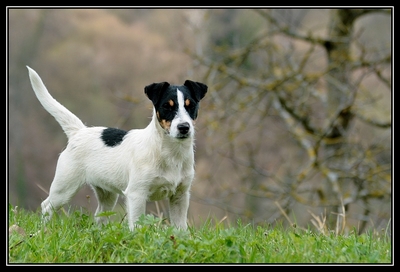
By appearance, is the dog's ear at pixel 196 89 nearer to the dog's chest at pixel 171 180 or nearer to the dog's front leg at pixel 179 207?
the dog's chest at pixel 171 180

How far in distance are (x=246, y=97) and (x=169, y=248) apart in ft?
23.6

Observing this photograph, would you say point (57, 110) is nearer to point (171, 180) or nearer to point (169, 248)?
point (171, 180)

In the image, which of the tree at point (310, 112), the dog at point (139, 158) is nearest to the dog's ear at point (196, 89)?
the dog at point (139, 158)

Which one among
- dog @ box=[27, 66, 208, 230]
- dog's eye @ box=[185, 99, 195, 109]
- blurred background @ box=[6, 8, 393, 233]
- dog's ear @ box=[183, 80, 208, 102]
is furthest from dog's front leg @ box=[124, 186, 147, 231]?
dog's ear @ box=[183, 80, 208, 102]

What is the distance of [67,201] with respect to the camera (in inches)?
233

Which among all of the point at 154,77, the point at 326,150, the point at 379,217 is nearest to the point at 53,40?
the point at 154,77

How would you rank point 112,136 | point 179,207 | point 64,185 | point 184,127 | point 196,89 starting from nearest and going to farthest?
point 184,127
point 196,89
point 179,207
point 64,185
point 112,136

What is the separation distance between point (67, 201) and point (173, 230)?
210 cm

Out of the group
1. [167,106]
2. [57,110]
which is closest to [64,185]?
[57,110]

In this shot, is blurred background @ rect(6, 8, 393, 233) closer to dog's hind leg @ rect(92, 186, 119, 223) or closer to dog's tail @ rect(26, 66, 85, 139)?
dog's hind leg @ rect(92, 186, 119, 223)

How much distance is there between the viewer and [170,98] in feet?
16.6

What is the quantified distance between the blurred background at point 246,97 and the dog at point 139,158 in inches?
18.1

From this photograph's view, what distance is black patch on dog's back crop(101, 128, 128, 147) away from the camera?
5.96 metres

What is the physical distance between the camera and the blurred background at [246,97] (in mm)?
10227
